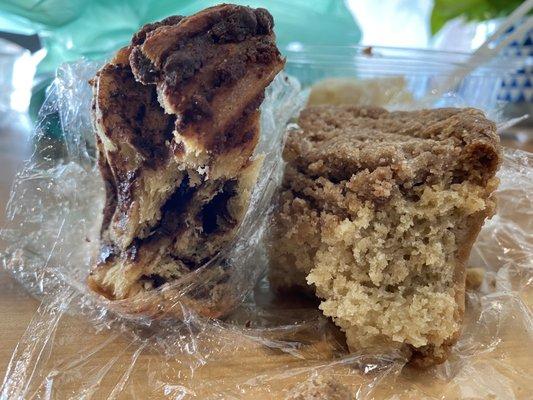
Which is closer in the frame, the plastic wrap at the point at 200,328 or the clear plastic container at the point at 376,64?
the plastic wrap at the point at 200,328

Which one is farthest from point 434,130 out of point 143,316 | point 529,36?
point 529,36

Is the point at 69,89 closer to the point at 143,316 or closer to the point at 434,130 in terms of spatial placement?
the point at 143,316

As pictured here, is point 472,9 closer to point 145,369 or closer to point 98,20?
point 98,20

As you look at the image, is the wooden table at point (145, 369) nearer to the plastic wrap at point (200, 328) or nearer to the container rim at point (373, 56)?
the plastic wrap at point (200, 328)

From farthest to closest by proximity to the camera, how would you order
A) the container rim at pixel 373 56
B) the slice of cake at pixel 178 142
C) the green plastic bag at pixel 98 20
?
the container rim at pixel 373 56
the green plastic bag at pixel 98 20
the slice of cake at pixel 178 142

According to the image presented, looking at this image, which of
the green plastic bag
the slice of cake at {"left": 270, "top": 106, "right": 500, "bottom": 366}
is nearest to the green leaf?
the green plastic bag

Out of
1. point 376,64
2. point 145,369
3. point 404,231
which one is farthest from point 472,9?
point 145,369

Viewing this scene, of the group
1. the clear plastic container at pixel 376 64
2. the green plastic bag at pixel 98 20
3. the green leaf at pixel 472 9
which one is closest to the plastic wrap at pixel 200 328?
the green plastic bag at pixel 98 20
